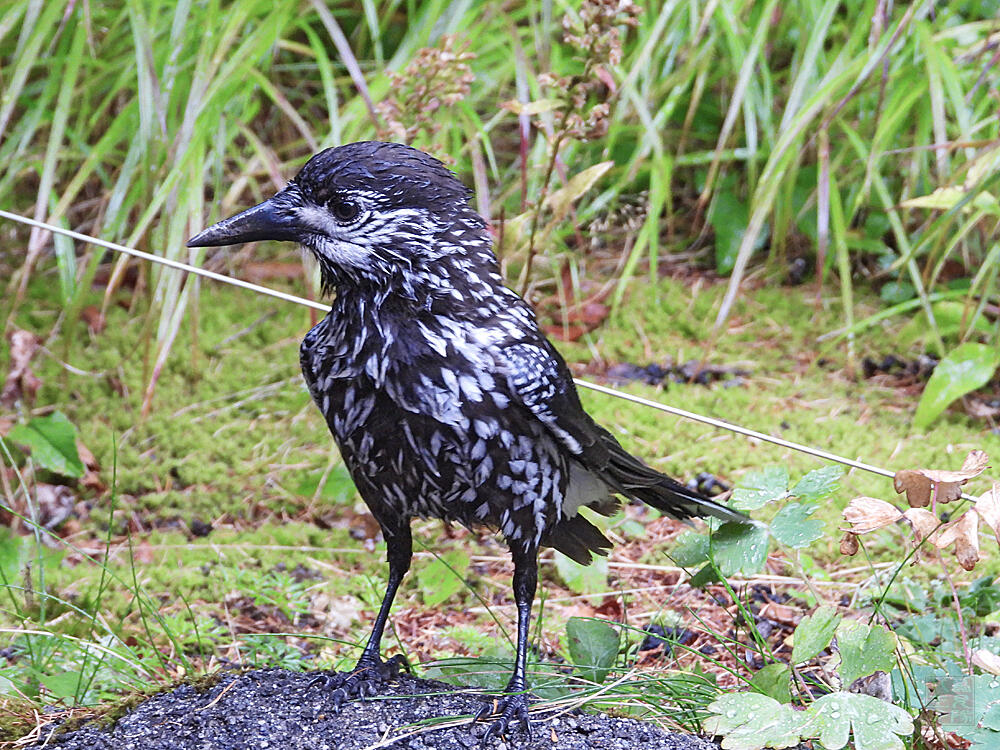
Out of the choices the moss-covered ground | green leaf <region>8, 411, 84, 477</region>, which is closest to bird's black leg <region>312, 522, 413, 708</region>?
the moss-covered ground

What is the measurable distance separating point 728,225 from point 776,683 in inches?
115

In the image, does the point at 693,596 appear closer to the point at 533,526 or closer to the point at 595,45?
the point at 533,526

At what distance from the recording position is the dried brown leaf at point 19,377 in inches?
173

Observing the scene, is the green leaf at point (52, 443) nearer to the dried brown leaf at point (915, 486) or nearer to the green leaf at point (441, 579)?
the green leaf at point (441, 579)

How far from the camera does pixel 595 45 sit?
3254 millimetres

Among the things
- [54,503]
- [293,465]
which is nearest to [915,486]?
[293,465]

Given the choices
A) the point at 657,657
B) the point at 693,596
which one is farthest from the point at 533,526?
the point at 693,596

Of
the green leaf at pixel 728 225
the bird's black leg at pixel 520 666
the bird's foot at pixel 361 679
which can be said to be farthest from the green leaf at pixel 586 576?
the green leaf at pixel 728 225

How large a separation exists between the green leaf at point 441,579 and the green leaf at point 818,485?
112 cm

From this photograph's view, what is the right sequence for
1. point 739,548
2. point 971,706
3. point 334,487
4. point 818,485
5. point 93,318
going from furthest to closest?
point 93,318 → point 334,487 → point 739,548 → point 818,485 → point 971,706

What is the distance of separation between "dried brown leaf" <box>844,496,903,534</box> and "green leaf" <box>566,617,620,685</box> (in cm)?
72

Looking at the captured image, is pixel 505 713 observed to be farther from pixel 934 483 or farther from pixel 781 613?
pixel 781 613

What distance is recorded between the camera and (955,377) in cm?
410

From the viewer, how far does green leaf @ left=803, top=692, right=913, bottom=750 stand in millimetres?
2137
